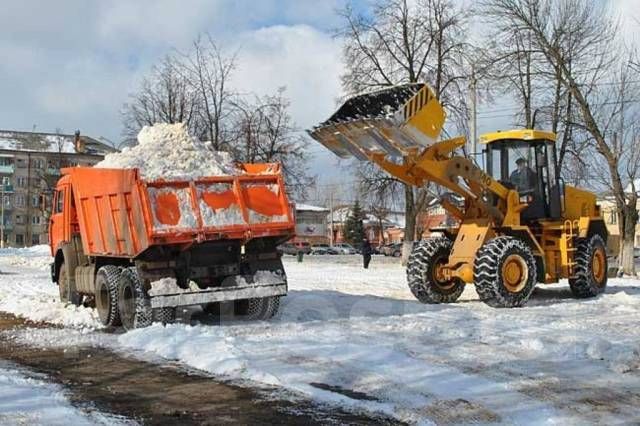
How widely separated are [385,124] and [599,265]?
6.33m

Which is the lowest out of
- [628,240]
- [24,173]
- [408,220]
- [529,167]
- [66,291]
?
[66,291]

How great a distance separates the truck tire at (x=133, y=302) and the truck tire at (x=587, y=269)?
27.6 feet

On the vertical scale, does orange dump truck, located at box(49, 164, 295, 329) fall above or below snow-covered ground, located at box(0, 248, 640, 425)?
above

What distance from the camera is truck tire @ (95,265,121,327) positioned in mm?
12008

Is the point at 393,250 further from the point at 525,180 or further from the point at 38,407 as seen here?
the point at 38,407

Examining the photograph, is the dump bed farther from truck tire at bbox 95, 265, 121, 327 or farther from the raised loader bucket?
the raised loader bucket

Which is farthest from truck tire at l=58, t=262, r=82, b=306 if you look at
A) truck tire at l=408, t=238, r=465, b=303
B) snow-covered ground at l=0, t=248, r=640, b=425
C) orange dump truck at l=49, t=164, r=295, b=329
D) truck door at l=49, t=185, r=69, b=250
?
truck tire at l=408, t=238, r=465, b=303

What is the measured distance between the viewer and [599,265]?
52.1 feet

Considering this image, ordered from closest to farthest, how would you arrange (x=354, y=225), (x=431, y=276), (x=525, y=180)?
1. (x=431, y=276)
2. (x=525, y=180)
3. (x=354, y=225)

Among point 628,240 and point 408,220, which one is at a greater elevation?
point 408,220

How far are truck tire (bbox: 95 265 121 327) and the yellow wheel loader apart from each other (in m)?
4.05

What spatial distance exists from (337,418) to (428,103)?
715 centimetres

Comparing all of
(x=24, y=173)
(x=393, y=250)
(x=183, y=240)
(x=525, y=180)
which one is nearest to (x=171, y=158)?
(x=183, y=240)

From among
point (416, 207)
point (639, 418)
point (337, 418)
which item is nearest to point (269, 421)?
point (337, 418)
